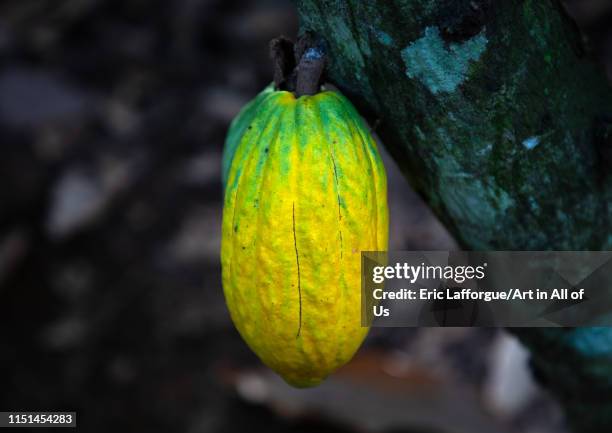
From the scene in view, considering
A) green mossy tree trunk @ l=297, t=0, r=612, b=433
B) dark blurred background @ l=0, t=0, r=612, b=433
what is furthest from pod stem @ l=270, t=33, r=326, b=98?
dark blurred background @ l=0, t=0, r=612, b=433

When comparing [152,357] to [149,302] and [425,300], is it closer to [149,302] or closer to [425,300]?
[149,302]

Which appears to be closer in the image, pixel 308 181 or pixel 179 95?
pixel 308 181

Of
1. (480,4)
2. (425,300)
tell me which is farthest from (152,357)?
(480,4)

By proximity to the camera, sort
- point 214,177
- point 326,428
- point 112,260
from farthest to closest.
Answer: point 214,177
point 112,260
point 326,428

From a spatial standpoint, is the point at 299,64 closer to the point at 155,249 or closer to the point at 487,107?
the point at 487,107

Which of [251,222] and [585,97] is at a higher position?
[585,97]

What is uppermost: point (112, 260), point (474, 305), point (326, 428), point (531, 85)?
point (112, 260)

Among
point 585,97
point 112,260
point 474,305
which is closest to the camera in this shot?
point 585,97
